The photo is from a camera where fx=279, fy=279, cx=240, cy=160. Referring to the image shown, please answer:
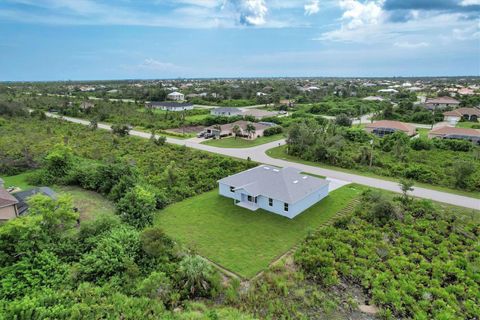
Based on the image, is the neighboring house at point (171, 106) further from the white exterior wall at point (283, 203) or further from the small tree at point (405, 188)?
the small tree at point (405, 188)

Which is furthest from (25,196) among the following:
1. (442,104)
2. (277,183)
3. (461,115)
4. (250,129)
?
(442,104)

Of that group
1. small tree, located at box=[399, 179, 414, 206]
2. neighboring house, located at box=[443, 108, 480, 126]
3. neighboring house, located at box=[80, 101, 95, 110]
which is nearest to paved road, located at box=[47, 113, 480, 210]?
small tree, located at box=[399, 179, 414, 206]

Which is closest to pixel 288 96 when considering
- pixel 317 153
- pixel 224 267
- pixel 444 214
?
pixel 317 153

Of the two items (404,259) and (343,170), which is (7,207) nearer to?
(404,259)

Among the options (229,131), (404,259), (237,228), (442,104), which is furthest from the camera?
(442,104)

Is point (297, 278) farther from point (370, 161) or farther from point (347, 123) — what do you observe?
point (347, 123)

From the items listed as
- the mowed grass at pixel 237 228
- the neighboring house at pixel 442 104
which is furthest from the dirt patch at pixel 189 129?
the neighboring house at pixel 442 104
